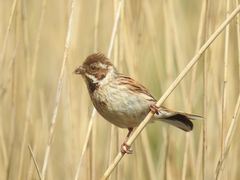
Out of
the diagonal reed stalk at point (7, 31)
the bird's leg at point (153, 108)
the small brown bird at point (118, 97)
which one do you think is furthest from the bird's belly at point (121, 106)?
the diagonal reed stalk at point (7, 31)

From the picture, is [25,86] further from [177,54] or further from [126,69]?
[177,54]

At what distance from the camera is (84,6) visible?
3.46m

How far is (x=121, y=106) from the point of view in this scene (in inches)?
104

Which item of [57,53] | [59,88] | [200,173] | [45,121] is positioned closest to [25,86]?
[45,121]

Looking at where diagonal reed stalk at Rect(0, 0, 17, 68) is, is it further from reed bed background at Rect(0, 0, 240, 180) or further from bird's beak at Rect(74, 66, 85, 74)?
bird's beak at Rect(74, 66, 85, 74)

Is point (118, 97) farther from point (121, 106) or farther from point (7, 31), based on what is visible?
point (7, 31)

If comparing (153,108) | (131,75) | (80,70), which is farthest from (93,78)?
(153,108)

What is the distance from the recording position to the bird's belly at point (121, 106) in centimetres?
261

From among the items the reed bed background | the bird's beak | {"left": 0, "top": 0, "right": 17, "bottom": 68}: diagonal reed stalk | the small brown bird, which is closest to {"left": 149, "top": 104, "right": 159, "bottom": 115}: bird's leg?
the small brown bird

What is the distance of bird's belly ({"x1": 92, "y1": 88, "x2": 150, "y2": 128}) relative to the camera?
2611mm

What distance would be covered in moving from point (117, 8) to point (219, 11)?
20.4 inches

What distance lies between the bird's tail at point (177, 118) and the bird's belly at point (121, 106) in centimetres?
8

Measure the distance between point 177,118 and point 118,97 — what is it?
0.27 meters

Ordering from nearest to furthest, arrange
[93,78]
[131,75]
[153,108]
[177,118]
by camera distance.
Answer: [153,108]
[177,118]
[93,78]
[131,75]
